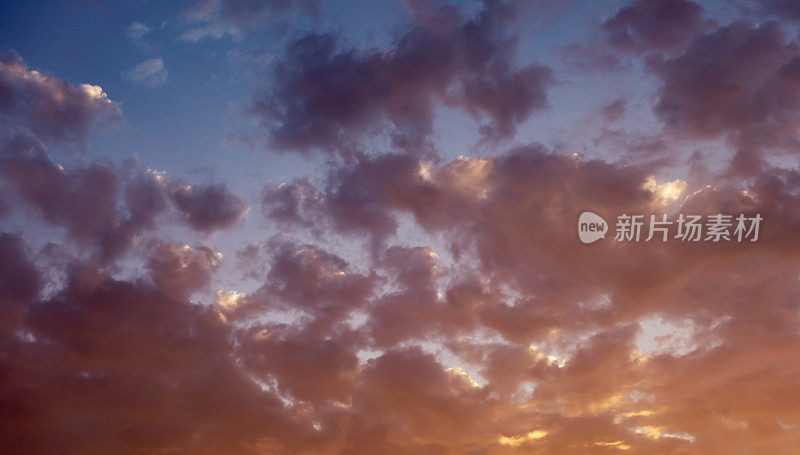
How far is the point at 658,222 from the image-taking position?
47875 millimetres

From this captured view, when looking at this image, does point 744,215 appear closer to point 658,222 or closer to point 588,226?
A: point 658,222

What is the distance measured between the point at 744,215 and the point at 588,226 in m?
13.9

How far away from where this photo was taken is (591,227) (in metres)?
52.5

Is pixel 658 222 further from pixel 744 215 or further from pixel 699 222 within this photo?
pixel 744 215

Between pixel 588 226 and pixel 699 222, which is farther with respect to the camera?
pixel 588 226

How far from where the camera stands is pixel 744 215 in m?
48.0

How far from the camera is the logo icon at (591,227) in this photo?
5138cm

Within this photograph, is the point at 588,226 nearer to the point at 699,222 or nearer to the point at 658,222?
the point at 658,222

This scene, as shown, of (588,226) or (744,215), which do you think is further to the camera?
(588,226)

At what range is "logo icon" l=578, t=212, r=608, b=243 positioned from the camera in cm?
5138

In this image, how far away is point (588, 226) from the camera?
5241 cm

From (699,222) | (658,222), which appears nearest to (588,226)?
(658,222)

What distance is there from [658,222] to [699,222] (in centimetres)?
344

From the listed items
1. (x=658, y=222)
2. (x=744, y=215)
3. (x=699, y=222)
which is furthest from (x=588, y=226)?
(x=744, y=215)
